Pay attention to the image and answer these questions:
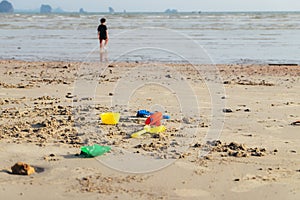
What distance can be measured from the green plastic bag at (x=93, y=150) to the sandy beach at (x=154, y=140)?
2.4 inches

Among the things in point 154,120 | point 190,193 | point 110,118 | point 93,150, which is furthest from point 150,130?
point 190,193

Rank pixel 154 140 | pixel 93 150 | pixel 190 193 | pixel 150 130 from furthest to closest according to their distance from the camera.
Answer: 1. pixel 150 130
2. pixel 154 140
3. pixel 93 150
4. pixel 190 193

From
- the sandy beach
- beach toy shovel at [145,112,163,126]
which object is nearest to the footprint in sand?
the sandy beach

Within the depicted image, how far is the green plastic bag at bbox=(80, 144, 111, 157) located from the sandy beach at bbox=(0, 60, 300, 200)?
0.20ft

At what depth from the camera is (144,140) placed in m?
5.52

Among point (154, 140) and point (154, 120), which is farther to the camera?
point (154, 120)

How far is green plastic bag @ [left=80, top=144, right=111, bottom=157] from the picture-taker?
15.9 ft

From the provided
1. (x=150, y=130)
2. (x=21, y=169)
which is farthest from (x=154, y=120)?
(x=21, y=169)

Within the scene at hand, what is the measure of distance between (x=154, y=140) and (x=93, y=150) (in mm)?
882

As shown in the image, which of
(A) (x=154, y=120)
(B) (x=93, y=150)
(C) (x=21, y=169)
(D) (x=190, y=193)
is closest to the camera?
(D) (x=190, y=193)

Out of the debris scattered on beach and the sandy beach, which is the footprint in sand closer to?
the sandy beach

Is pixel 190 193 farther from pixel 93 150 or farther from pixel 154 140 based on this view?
pixel 154 140

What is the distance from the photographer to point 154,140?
5500 millimetres

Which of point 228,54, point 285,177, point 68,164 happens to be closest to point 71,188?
point 68,164
